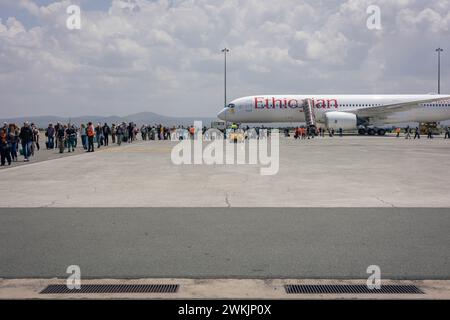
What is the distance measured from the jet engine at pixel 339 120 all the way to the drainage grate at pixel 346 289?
44.2 meters

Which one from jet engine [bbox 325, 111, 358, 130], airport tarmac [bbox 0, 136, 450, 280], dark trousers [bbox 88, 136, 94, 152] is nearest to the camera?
airport tarmac [bbox 0, 136, 450, 280]

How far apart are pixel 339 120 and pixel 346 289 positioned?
44.8 metres

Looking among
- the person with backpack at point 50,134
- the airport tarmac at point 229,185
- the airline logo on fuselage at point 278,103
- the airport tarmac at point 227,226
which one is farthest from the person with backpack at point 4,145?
the airline logo on fuselage at point 278,103

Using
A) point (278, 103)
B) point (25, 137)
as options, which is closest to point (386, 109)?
point (278, 103)

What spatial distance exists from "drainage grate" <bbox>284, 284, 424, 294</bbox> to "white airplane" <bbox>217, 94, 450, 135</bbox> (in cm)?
4391

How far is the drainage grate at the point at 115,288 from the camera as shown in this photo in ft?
17.4

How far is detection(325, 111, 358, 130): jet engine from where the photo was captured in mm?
48559

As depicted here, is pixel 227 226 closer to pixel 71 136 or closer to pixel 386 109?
pixel 71 136

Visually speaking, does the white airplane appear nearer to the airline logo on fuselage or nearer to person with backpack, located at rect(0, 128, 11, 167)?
the airline logo on fuselage

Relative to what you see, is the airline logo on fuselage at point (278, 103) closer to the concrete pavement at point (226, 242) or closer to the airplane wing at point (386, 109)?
the airplane wing at point (386, 109)

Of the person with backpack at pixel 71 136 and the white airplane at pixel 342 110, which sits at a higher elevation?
the white airplane at pixel 342 110

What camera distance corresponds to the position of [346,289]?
17.6 ft

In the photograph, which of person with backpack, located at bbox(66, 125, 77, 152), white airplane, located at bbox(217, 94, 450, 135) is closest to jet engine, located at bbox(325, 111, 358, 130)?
white airplane, located at bbox(217, 94, 450, 135)
